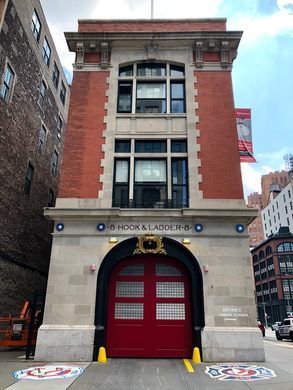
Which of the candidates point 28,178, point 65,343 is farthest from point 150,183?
point 28,178

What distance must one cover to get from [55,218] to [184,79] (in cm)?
973

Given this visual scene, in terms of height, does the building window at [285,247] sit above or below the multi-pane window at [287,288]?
above

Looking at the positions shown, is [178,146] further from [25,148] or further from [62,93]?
[62,93]

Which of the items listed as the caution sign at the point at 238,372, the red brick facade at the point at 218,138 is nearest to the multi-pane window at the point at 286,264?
the red brick facade at the point at 218,138

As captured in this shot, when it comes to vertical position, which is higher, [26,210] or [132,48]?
[132,48]

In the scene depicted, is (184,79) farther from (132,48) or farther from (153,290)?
(153,290)

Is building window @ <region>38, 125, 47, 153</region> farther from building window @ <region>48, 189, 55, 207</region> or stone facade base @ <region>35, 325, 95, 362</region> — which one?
stone facade base @ <region>35, 325, 95, 362</region>

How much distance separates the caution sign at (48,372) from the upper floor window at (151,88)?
1152 centimetres

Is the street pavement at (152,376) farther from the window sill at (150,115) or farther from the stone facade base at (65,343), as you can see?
the window sill at (150,115)

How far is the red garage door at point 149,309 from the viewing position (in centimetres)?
1217

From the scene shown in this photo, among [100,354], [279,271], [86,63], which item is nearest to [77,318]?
[100,354]

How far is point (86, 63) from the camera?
53.9ft

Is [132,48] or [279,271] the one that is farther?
[279,271]

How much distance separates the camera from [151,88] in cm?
1647
